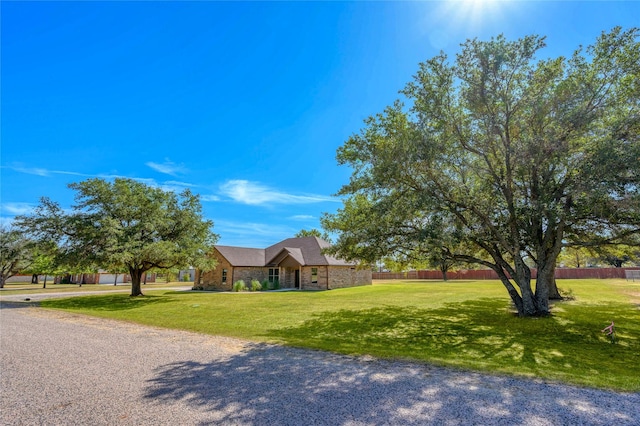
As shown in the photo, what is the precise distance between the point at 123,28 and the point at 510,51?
13295 millimetres

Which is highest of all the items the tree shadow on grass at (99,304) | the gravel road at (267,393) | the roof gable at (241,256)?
the roof gable at (241,256)

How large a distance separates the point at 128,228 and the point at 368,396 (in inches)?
850

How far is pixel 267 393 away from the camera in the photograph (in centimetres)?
479

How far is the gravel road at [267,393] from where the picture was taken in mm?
3990

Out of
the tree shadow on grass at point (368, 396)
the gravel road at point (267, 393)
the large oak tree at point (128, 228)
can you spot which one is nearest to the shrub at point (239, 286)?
the large oak tree at point (128, 228)

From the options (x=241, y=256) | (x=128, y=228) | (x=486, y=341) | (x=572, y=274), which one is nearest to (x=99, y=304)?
(x=128, y=228)

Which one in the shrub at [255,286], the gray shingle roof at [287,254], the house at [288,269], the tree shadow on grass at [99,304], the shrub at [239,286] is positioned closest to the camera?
the tree shadow on grass at [99,304]

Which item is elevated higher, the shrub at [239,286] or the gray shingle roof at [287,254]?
the gray shingle roof at [287,254]

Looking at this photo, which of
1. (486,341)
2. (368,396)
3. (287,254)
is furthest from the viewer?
(287,254)

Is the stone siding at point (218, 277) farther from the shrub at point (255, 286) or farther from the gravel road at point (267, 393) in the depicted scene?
the gravel road at point (267, 393)

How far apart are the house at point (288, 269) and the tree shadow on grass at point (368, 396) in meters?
24.2

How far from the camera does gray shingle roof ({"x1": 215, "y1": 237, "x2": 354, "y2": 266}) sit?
31.2m

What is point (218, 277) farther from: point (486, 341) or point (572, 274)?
point (572, 274)

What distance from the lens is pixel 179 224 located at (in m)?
23.4
